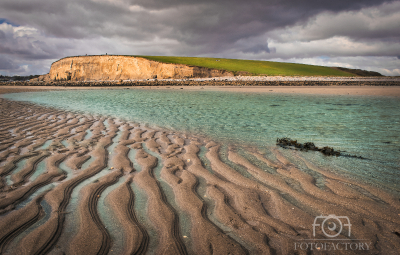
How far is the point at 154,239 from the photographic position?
2.53 metres

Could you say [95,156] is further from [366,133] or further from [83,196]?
[366,133]

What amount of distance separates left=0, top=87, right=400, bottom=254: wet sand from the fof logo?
0.05m

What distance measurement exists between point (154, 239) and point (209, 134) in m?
5.34

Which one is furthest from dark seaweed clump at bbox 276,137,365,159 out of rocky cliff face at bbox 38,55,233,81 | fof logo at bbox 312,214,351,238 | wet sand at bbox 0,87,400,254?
rocky cliff face at bbox 38,55,233,81
